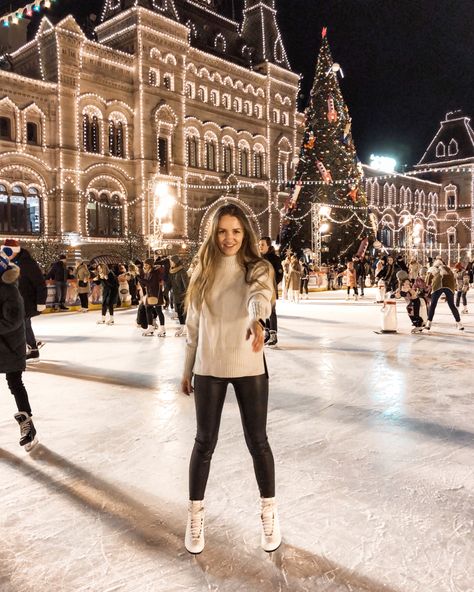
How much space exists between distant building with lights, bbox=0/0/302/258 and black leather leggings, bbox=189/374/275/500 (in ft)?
74.2

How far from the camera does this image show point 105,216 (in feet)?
95.9

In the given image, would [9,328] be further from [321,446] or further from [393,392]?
[393,392]

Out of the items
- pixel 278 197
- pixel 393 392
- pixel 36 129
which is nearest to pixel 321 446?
pixel 393 392

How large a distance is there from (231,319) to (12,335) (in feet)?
7.26

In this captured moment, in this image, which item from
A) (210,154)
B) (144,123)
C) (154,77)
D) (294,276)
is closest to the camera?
(294,276)

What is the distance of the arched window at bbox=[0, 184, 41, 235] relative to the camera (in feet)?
83.2

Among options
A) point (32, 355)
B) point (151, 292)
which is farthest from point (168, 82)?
point (32, 355)

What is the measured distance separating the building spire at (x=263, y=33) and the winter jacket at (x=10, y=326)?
37.5 meters

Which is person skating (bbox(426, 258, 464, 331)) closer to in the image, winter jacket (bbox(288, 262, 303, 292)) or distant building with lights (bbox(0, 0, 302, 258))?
winter jacket (bbox(288, 262, 303, 292))

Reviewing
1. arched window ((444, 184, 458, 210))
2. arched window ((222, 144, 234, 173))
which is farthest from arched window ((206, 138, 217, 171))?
arched window ((444, 184, 458, 210))

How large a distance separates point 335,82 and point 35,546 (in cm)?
3036

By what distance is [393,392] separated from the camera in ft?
18.5

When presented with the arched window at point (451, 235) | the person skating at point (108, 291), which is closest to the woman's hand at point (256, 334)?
the person skating at point (108, 291)

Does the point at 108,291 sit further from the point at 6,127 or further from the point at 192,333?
the point at 6,127
